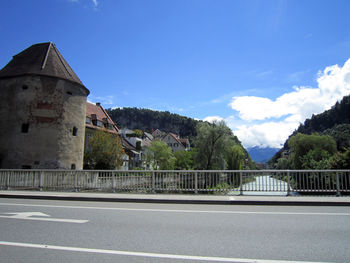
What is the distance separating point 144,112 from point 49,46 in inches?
6329

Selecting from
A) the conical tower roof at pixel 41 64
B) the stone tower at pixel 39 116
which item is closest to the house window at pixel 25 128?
the stone tower at pixel 39 116

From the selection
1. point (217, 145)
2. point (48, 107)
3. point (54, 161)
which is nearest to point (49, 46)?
point (48, 107)

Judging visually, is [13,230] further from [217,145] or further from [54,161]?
[217,145]

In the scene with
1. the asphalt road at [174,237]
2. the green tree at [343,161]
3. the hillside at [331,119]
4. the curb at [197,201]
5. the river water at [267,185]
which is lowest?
the curb at [197,201]

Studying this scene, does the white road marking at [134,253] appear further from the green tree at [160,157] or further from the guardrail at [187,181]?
the green tree at [160,157]

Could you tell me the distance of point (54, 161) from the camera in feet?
97.5

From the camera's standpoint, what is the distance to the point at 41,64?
105ft

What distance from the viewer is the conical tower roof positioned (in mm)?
31125

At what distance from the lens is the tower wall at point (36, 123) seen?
28.9 metres

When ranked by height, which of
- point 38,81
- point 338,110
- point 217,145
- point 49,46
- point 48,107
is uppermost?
point 338,110

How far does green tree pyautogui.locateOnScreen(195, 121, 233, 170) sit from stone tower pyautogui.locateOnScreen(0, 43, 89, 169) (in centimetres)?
Result: 1898

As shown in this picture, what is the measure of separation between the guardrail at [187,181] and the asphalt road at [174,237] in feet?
13.4

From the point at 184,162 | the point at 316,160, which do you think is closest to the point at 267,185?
the point at 316,160

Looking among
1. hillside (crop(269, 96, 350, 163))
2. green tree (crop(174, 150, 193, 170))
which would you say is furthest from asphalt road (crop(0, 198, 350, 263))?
hillside (crop(269, 96, 350, 163))
